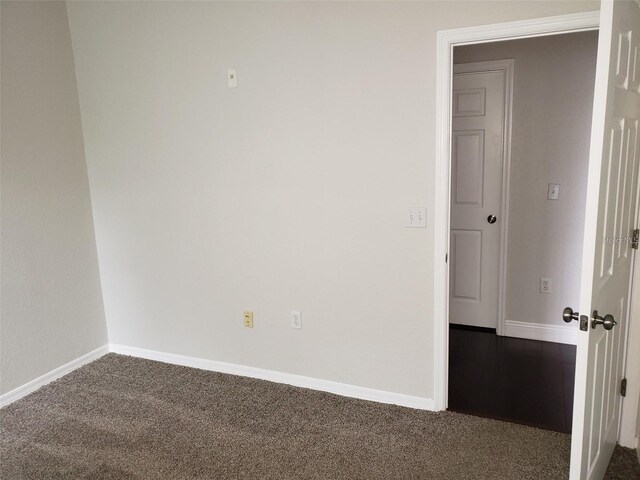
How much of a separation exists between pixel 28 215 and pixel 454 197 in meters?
2.96

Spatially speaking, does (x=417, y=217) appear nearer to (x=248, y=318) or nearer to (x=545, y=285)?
(x=248, y=318)

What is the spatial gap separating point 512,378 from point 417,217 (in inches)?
52.6

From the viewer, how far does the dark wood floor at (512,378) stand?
2666 mm

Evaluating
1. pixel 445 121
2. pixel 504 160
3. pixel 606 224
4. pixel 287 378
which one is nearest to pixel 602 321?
pixel 606 224

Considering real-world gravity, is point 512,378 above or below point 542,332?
below

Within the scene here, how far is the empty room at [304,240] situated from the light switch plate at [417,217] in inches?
1.3

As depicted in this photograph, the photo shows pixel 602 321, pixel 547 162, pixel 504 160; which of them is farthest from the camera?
pixel 504 160

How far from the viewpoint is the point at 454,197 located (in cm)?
380

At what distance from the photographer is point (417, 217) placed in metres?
2.53

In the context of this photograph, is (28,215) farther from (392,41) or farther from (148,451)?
(392,41)

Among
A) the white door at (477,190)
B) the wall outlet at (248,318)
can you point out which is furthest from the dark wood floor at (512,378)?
the wall outlet at (248,318)

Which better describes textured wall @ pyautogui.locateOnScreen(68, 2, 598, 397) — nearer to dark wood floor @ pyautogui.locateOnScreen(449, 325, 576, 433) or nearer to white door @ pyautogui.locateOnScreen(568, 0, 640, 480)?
dark wood floor @ pyautogui.locateOnScreen(449, 325, 576, 433)

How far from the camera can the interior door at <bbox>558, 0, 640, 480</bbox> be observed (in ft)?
4.79

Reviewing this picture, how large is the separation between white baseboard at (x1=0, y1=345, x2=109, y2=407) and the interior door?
2.99 m
